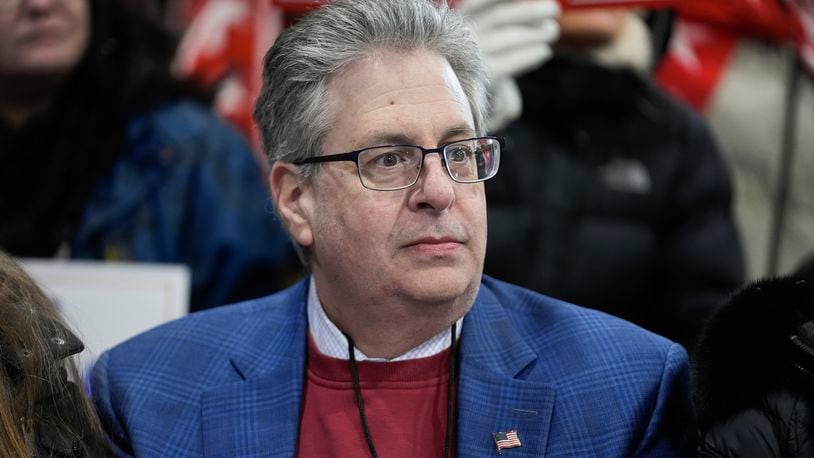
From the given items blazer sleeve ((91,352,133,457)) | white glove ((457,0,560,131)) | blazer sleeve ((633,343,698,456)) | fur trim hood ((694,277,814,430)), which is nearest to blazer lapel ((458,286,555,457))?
blazer sleeve ((633,343,698,456))

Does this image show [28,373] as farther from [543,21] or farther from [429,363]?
[543,21]

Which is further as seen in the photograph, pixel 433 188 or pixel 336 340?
pixel 336 340

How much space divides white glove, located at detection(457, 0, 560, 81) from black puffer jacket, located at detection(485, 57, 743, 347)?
0.27m

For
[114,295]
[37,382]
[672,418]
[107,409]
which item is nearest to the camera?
[37,382]

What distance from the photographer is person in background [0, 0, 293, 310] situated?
4.31 meters

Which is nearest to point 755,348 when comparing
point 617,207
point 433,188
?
point 433,188

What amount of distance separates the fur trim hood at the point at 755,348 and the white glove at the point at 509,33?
63.3 inches

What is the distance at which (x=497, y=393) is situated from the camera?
307 cm

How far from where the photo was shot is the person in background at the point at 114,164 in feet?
14.1

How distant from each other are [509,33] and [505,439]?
173cm

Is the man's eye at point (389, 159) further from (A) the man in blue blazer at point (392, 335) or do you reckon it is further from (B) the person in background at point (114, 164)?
(B) the person in background at point (114, 164)

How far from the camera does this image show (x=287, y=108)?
10.5 ft

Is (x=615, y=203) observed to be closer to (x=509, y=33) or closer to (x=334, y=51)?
(x=509, y=33)

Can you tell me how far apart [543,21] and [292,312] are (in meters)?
1.45
